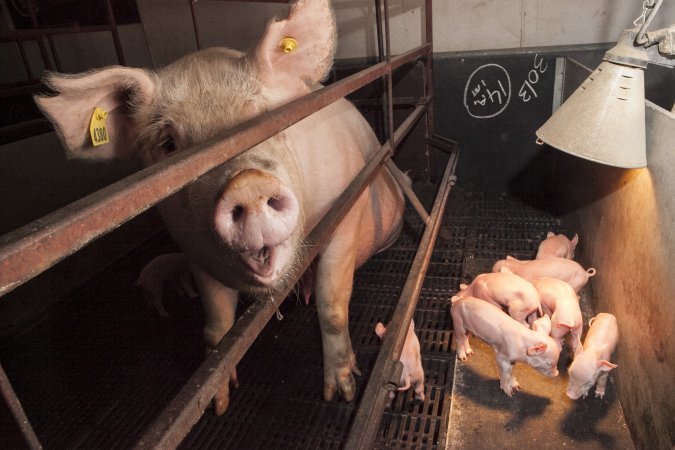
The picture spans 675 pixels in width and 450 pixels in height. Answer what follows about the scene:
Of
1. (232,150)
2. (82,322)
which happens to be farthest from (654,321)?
(82,322)

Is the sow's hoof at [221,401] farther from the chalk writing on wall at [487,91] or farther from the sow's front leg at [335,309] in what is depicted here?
the chalk writing on wall at [487,91]

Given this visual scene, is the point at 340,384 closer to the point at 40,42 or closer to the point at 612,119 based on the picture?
the point at 612,119

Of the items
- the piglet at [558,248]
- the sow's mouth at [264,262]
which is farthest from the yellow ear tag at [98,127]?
the piglet at [558,248]

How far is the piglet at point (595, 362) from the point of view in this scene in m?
2.02

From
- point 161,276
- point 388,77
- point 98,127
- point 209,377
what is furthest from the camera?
point 161,276

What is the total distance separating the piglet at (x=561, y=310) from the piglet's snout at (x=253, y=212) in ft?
5.27

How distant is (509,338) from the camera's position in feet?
6.98

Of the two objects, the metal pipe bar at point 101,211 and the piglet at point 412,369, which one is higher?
the metal pipe bar at point 101,211

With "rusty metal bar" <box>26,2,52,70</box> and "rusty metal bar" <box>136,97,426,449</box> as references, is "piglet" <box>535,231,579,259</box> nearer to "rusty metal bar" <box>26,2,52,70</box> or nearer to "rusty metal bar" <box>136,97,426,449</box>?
"rusty metal bar" <box>136,97,426,449</box>

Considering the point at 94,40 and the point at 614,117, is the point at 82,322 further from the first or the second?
the point at 614,117

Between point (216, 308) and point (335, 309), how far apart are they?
1.69 ft

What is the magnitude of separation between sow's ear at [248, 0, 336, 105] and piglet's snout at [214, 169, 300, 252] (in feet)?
1.99

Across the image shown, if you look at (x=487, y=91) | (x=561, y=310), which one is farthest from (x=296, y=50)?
(x=487, y=91)

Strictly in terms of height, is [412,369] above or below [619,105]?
below
